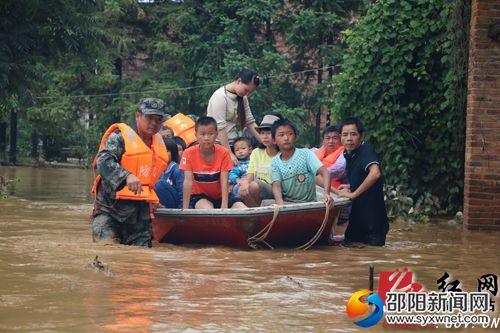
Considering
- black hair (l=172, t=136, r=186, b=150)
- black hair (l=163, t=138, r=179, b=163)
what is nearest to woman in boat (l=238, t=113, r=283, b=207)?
black hair (l=163, t=138, r=179, b=163)

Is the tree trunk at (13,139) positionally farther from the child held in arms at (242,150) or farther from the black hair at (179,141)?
the child held in arms at (242,150)

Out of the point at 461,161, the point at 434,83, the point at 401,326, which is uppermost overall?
the point at 434,83

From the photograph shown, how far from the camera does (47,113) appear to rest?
124 ft

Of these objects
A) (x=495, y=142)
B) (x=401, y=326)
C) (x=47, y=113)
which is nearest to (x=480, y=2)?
(x=495, y=142)

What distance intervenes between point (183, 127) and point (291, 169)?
384cm

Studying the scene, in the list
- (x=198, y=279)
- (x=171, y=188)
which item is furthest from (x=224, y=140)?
(x=198, y=279)

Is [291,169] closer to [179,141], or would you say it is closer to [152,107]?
[152,107]

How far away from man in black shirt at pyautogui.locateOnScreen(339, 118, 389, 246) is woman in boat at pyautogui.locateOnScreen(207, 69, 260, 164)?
147cm

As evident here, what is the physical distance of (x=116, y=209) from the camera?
1055cm

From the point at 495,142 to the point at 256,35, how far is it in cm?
2495

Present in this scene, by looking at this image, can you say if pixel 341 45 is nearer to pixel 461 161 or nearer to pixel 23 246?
pixel 461 161

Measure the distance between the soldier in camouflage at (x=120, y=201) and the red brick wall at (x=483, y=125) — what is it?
5.23 metres

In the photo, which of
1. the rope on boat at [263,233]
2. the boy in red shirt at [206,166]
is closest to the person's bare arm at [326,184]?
the rope on boat at [263,233]

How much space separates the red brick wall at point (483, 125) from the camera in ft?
45.7
